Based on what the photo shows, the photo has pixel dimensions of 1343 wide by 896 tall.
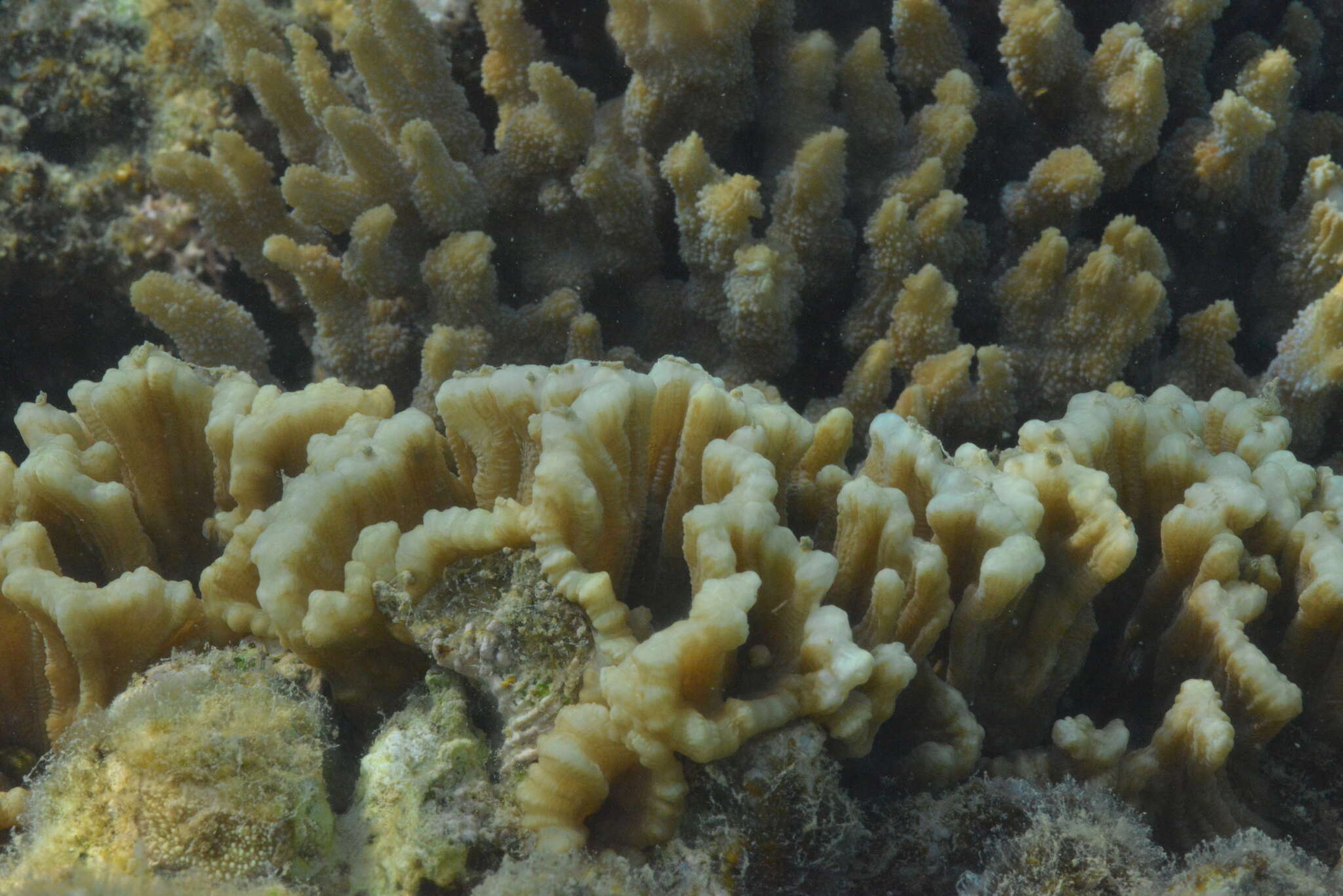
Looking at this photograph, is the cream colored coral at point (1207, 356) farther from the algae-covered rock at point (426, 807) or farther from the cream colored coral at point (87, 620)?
the cream colored coral at point (87, 620)

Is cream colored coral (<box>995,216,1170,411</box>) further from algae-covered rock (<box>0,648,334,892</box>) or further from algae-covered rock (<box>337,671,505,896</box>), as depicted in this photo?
algae-covered rock (<box>0,648,334,892</box>)

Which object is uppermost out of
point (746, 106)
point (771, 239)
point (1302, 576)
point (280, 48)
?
point (280, 48)

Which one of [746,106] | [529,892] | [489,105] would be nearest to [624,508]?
[529,892]

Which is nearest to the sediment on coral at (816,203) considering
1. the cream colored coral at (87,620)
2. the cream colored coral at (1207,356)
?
the cream colored coral at (1207,356)

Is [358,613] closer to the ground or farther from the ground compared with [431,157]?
closer to the ground

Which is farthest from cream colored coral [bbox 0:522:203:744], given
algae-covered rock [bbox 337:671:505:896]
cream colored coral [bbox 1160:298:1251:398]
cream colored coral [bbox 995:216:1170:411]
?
cream colored coral [bbox 1160:298:1251:398]

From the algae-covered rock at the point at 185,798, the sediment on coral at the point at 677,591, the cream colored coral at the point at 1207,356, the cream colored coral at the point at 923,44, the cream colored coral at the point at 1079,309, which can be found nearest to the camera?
the algae-covered rock at the point at 185,798

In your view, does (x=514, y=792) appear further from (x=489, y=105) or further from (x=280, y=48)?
(x=280, y=48)
